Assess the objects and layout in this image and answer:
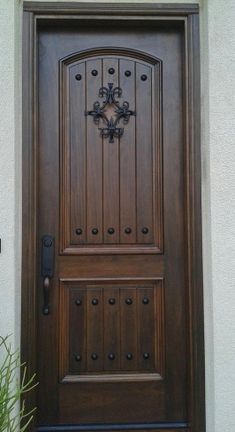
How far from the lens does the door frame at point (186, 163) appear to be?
2295 mm

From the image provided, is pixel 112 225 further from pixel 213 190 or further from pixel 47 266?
pixel 213 190

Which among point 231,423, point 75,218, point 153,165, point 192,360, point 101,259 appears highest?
point 153,165

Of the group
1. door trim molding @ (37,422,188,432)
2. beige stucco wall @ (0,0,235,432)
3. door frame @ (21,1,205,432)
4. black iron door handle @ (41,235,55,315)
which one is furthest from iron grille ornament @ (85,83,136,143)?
door trim molding @ (37,422,188,432)

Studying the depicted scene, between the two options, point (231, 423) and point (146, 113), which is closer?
point (231, 423)

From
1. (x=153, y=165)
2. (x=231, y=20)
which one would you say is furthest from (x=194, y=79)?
(x=153, y=165)

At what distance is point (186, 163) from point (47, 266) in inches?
37.4

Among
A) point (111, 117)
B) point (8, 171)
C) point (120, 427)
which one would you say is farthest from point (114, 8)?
point (120, 427)

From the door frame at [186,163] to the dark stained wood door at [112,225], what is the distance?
9 centimetres

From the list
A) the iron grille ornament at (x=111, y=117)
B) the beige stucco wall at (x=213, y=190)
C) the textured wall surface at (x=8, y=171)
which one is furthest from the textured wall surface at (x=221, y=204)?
the textured wall surface at (x=8, y=171)

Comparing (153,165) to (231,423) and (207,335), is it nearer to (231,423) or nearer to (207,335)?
(207,335)

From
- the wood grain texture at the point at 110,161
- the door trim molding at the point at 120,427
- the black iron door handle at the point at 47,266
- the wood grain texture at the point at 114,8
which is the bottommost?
the door trim molding at the point at 120,427

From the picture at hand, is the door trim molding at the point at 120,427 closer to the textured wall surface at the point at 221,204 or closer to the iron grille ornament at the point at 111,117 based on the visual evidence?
the textured wall surface at the point at 221,204

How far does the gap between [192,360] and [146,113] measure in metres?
1.38

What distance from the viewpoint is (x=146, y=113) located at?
8.05 ft
